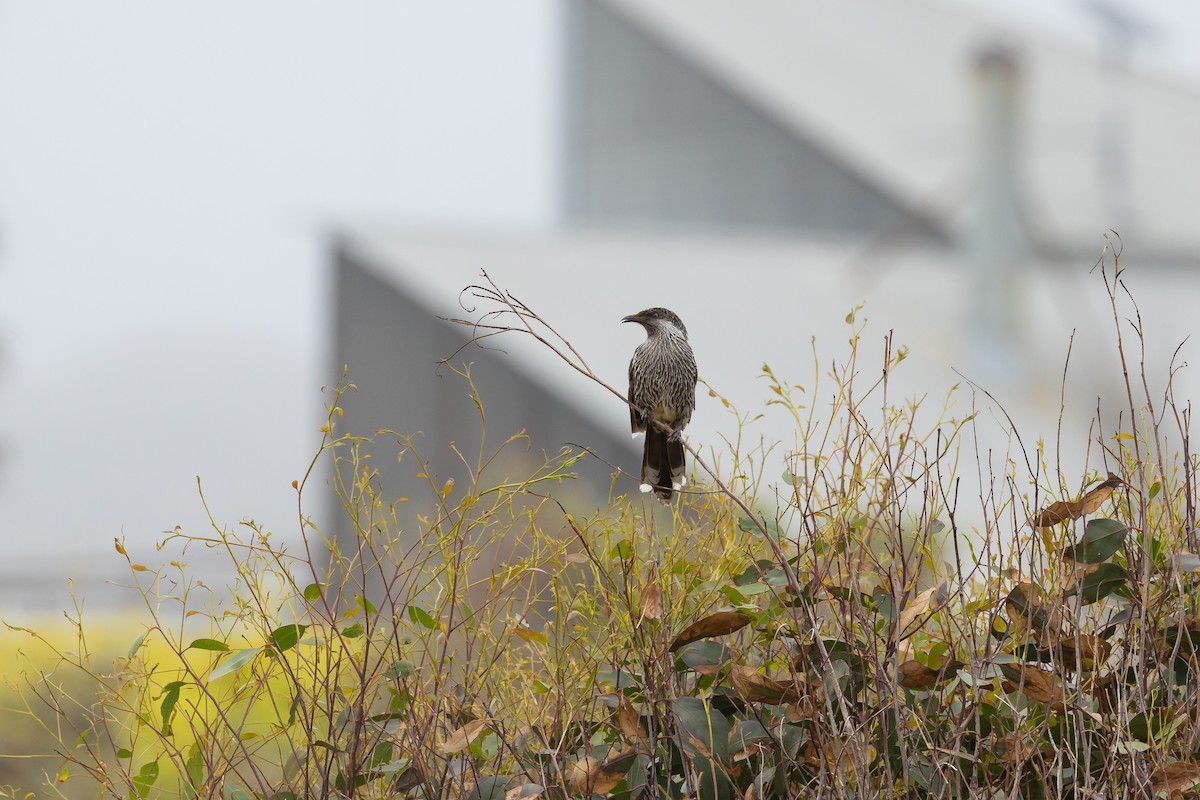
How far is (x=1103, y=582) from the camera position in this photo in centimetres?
147

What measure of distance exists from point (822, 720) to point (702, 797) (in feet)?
0.55

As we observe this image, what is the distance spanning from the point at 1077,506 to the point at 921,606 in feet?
0.77

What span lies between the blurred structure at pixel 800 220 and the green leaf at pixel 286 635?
5402 millimetres

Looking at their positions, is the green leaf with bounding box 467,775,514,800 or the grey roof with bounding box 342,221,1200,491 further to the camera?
the grey roof with bounding box 342,221,1200,491

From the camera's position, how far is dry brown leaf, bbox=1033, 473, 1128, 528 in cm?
141

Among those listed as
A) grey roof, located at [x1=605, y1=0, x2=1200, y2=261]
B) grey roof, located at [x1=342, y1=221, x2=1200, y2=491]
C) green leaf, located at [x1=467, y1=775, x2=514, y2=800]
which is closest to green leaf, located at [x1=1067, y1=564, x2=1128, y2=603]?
green leaf, located at [x1=467, y1=775, x2=514, y2=800]

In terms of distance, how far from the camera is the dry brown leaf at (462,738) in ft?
4.21

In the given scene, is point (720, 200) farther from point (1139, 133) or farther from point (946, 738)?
point (946, 738)

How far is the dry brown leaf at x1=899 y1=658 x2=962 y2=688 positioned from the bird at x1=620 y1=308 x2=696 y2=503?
44cm

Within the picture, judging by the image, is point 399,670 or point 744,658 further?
point 744,658

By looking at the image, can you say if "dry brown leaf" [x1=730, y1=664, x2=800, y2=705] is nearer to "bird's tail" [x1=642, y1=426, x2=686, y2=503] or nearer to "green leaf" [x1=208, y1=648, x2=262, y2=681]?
"bird's tail" [x1=642, y1=426, x2=686, y2=503]

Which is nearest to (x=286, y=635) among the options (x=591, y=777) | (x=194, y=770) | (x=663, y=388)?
(x=194, y=770)

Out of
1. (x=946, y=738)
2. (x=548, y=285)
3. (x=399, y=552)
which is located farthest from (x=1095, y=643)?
(x=548, y=285)

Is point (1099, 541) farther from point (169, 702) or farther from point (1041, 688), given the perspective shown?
point (169, 702)
